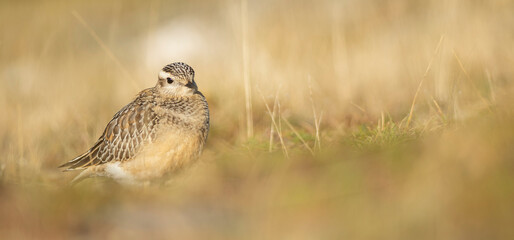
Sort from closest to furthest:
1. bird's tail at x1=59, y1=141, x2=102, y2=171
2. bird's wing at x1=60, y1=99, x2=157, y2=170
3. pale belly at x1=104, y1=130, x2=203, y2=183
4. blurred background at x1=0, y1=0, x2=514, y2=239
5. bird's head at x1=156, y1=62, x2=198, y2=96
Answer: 1. blurred background at x1=0, y1=0, x2=514, y2=239
2. pale belly at x1=104, y1=130, x2=203, y2=183
3. bird's wing at x1=60, y1=99, x2=157, y2=170
4. bird's head at x1=156, y1=62, x2=198, y2=96
5. bird's tail at x1=59, y1=141, x2=102, y2=171

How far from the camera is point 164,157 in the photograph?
6789 millimetres

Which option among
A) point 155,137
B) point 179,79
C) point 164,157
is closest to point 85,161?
point 155,137

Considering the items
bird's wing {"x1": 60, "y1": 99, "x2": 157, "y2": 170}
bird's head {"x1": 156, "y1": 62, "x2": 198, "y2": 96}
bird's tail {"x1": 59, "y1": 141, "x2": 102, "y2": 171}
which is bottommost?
bird's tail {"x1": 59, "y1": 141, "x2": 102, "y2": 171}

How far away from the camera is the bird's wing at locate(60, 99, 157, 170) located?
7.14 metres

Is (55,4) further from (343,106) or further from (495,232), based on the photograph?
(495,232)

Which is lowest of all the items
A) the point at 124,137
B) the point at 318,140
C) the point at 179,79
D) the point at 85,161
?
the point at 85,161

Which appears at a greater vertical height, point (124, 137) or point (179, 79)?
point (179, 79)

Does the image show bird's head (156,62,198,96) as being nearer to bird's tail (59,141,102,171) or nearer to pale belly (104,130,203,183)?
pale belly (104,130,203,183)

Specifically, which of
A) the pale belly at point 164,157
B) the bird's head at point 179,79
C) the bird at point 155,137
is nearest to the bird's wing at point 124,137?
the bird at point 155,137

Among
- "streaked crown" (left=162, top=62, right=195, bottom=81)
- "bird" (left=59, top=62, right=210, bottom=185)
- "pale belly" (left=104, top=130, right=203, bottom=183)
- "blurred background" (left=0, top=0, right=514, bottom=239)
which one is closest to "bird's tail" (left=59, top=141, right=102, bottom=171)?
"bird" (left=59, top=62, right=210, bottom=185)

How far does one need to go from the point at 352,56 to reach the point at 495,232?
27.0 ft

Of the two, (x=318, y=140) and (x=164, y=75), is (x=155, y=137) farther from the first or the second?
(x=318, y=140)

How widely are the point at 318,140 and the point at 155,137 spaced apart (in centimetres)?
182

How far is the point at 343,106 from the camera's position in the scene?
28.9 ft
